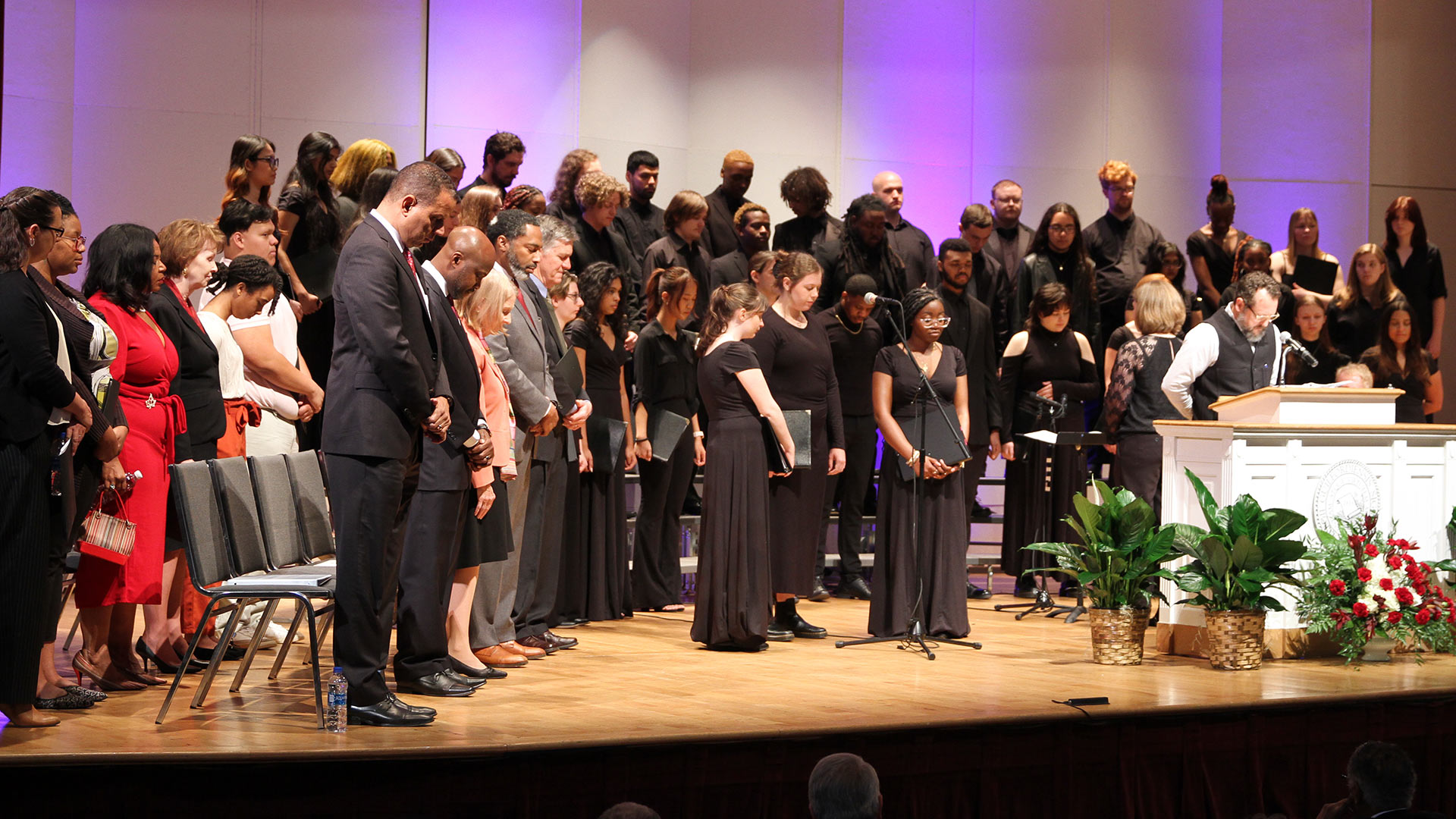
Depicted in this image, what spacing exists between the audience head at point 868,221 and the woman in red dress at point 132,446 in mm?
3971

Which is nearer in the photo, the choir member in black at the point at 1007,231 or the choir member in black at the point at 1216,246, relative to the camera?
the choir member in black at the point at 1007,231

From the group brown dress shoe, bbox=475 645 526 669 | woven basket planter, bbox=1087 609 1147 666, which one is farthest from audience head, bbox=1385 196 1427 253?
brown dress shoe, bbox=475 645 526 669

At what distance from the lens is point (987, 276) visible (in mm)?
8523

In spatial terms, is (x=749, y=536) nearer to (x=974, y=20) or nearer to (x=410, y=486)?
(x=410, y=486)

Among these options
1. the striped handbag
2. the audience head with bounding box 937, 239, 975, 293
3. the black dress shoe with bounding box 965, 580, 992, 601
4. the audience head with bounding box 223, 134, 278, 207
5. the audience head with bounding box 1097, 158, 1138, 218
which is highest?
the audience head with bounding box 1097, 158, 1138, 218

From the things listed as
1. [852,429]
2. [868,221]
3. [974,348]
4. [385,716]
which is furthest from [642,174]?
[385,716]

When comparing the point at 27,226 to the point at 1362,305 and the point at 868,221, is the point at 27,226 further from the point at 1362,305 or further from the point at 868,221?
the point at 1362,305

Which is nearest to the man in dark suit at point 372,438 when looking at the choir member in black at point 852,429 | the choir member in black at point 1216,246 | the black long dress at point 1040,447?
the choir member in black at point 852,429

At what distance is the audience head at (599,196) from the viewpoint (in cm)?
741

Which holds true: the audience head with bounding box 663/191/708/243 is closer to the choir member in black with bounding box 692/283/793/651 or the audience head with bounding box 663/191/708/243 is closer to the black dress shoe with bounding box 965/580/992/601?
the choir member in black with bounding box 692/283/793/651

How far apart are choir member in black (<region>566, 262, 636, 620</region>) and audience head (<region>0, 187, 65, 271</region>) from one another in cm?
274

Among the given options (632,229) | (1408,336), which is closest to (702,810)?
(632,229)

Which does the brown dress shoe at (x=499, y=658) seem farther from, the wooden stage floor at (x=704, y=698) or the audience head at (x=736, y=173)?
the audience head at (x=736, y=173)

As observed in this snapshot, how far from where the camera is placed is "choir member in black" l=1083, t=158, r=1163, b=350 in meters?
8.86
